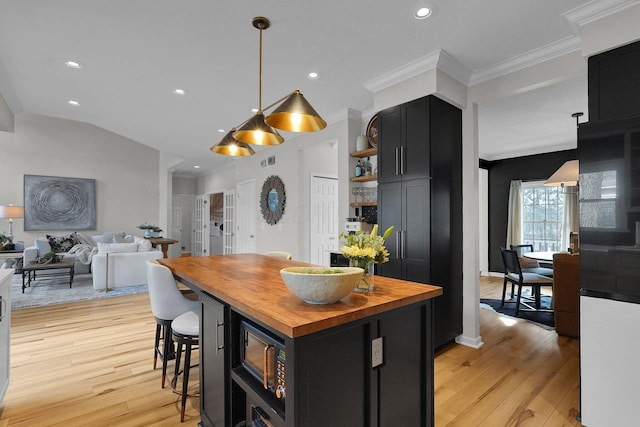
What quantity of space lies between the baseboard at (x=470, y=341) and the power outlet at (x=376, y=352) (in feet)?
7.55

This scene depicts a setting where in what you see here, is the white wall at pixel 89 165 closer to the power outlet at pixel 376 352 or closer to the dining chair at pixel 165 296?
the dining chair at pixel 165 296

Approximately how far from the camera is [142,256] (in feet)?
19.2

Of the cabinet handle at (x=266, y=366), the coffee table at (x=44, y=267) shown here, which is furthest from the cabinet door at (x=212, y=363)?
the coffee table at (x=44, y=267)

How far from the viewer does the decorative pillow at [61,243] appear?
6828mm

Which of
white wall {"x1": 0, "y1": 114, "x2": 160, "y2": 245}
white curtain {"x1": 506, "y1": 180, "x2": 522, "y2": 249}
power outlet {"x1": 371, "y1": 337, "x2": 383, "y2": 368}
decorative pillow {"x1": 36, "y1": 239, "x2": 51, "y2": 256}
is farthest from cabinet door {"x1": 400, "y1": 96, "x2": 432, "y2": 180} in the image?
white wall {"x1": 0, "y1": 114, "x2": 160, "y2": 245}

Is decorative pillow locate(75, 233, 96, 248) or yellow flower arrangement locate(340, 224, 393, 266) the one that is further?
decorative pillow locate(75, 233, 96, 248)

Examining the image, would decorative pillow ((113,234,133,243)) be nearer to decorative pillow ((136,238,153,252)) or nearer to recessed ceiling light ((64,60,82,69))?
decorative pillow ((136,238,153,252))

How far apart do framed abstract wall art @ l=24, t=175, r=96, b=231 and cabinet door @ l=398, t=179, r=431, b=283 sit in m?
7.84

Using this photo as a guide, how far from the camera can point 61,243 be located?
22.7 feet

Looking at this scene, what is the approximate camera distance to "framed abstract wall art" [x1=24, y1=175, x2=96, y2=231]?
23.7ft

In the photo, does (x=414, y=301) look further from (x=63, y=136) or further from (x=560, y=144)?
(x=63, y=136)

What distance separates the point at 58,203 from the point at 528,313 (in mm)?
9493

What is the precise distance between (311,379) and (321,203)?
15.0ft

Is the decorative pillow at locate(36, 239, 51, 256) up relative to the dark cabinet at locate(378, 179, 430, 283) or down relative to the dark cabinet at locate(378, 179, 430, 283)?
down
